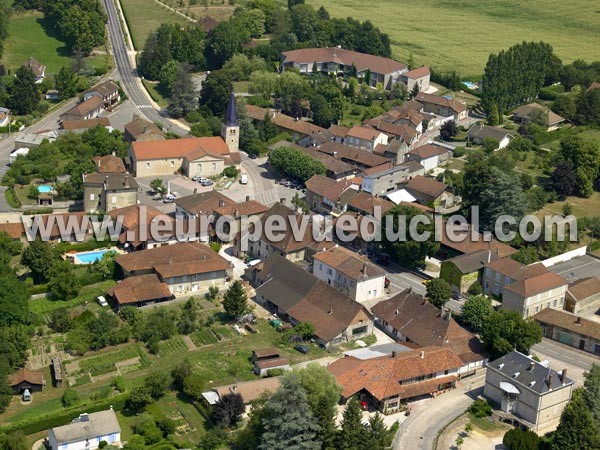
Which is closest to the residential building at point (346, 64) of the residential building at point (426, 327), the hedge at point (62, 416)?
the residential building at point (426, 327)

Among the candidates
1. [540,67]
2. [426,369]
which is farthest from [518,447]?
[540,67]

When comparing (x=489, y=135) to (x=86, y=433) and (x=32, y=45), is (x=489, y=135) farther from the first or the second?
(x=32, y=45)

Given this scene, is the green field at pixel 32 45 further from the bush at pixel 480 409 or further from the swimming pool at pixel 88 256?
the bush at pixel 480 409

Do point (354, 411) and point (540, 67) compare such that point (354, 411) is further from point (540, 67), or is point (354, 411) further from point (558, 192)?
point (540, 67)

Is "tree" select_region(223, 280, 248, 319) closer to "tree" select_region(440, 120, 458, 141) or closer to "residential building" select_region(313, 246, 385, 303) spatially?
"residential building" select_region(313, 246, 385, 303)

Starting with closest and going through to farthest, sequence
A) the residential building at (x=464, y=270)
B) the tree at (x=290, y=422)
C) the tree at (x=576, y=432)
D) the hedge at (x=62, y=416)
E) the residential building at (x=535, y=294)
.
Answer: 1. the tree at (x=290, y=422)
2. the tree at (x=576, y=432)
3. the hedge at (x=62, y=416)
4. the residential building at (x=535, y=294)
5. the residential building at (x=464, y=270)
